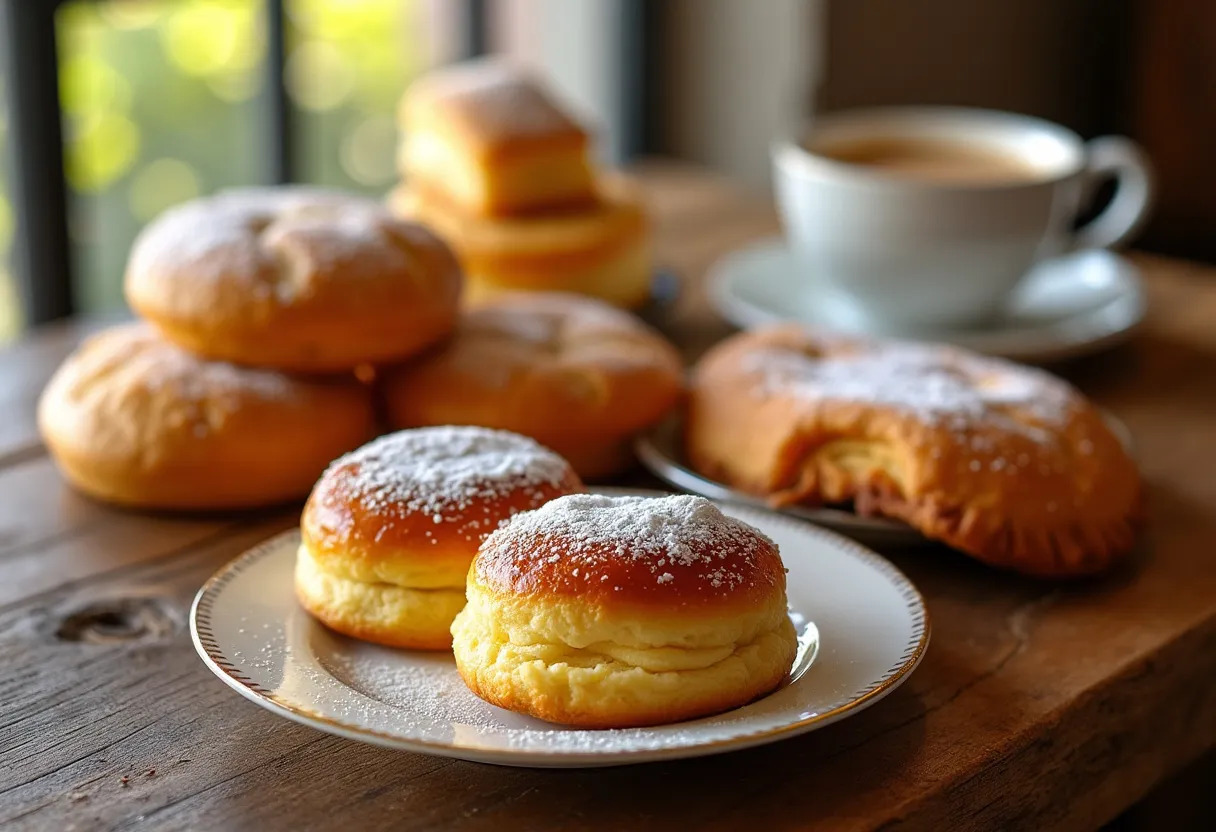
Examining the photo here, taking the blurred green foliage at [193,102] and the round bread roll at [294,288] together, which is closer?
the round bread roll at [294,288]

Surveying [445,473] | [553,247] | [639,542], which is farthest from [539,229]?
[639,542]

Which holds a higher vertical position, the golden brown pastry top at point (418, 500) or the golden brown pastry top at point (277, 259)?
the golden brown pastry top at point (277, 259)

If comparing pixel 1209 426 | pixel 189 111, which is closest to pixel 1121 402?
pixel 1209 426

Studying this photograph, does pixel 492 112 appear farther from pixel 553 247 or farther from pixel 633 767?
pixel 633 767

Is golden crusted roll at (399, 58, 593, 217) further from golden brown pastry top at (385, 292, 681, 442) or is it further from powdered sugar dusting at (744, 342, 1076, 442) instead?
powdered sugar dusting at (744, 342, 1076, 442)

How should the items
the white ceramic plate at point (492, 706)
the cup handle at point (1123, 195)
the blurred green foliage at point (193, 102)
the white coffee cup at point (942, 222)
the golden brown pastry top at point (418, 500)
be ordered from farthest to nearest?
the blurred green foliage at point (193, 102) < the cup handle at point (1123, 195) < the white coffee cup at point (942, 222) < the golden brown pastry top at point (418, 500) < the white ceramic plate at point (492, 706)

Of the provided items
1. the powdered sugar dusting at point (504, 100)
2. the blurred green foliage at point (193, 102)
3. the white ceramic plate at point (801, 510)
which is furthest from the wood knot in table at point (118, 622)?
the blurred green foliage at point (193, 102)

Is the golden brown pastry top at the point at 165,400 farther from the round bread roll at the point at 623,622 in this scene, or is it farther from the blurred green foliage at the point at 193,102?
the blurred green foliage at the point at 193,102
